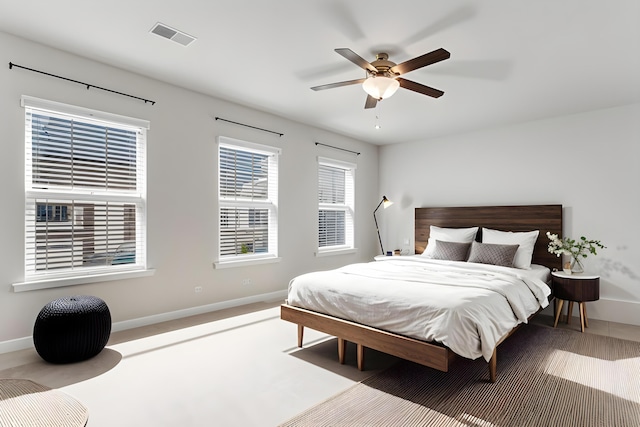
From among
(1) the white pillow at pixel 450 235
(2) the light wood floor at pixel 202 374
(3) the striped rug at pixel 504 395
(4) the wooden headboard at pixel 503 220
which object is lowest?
(3) the striped rug at pixel 504 395

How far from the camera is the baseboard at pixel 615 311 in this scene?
413cm

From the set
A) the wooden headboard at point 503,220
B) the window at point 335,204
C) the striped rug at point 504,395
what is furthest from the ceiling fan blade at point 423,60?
the wooden headboard at point 503,220

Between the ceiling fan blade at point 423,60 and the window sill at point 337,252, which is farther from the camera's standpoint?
the window sill at point 337,252

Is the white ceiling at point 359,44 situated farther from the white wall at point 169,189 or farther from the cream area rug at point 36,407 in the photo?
the cream area rug at point 36,407

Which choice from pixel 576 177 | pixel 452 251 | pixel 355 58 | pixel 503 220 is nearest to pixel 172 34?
pixel 355 58

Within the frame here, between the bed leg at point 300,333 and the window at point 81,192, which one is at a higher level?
the window at point 81,192

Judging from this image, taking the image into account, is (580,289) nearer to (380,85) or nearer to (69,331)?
(380,85)

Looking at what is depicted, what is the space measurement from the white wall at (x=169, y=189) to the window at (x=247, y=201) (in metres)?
0.13

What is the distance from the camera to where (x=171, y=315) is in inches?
155

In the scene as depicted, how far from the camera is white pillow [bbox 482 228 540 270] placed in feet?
14.0

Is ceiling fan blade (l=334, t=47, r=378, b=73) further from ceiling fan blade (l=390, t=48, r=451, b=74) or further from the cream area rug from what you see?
the cream area rug

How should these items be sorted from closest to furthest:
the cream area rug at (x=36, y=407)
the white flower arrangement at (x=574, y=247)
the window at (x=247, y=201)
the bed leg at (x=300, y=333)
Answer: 1. the cream area rug at (x=36, y=407)
2. the bed leg at (x=300, y=333)
3. the white flower arrangement at (x=574, y=247)
4. the window at (x=247, y=201)

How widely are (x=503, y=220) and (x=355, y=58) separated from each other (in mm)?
3540

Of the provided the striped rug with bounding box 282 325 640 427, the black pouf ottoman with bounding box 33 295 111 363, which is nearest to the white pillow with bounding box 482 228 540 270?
the striped rug with bounding box 282 325 640 427
